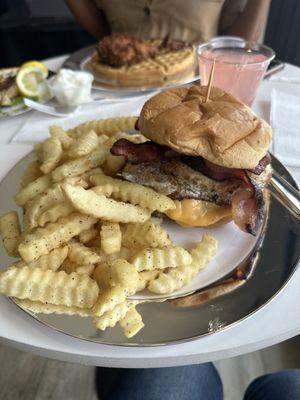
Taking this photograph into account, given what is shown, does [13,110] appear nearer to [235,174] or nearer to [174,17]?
[235,174]

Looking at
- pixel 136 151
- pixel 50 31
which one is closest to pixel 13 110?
pixel 136 151

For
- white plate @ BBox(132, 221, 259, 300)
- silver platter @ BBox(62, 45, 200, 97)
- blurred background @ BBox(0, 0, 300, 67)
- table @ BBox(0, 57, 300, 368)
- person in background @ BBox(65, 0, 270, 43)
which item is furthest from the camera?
blurred background @ BBox(0, 0, 300, 67)

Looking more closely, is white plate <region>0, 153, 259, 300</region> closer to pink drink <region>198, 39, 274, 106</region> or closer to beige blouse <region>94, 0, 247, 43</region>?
pink drink <region>198, 39, 274, 106</region>

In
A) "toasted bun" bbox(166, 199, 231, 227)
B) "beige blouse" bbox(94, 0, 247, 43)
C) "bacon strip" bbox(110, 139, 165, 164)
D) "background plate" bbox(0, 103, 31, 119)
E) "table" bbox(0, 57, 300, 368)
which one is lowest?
"table" bbox(0, 57, 300, 368)

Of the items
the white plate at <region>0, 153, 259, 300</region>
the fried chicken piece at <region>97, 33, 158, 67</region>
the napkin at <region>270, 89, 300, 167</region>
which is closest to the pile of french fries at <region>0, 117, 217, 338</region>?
the white plate at <region>0, 153, 259, 300</region>

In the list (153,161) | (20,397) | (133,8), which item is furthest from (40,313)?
(133,8)

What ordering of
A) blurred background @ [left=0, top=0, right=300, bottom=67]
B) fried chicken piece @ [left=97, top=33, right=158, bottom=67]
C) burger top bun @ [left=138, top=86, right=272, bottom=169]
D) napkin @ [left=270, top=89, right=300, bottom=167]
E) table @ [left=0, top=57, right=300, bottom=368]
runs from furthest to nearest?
1. blurred background @ [left=0, top=0, right=300, bottom=67]
2. fried chicken piece @ [left=97, top=33, right=158, bottom=67]
3. napkin @ [left=270, top=89, right=300, bottom=167]
4. burger top bun @ [left=138, top=86, right=272, bottom=169]
5. table @ [left=0, top=57, right=300, bottom=368]
